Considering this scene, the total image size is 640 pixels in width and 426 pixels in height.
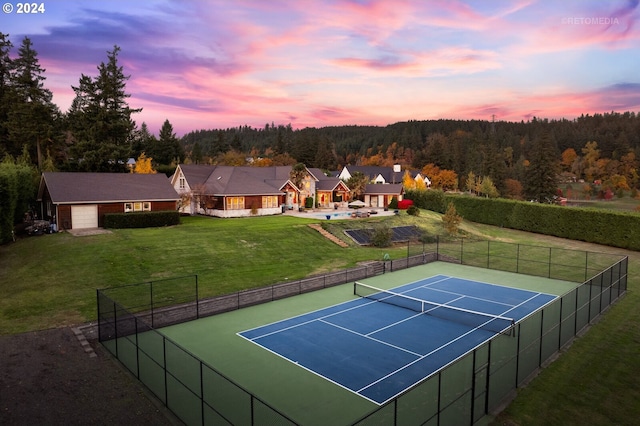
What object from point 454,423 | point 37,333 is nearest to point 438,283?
point 454,423

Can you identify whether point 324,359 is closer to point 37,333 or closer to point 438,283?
point 37,333

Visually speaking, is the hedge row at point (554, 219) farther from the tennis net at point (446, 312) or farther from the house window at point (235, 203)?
the house window at point (235, 203)

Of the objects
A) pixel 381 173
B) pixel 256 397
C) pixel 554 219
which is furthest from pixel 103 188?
pixel 381 173

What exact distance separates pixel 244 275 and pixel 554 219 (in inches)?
1514

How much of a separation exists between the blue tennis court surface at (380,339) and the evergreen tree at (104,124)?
149 feet

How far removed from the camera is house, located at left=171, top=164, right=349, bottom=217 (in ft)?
178

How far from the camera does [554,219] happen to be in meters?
50.3

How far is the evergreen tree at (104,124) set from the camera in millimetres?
56562

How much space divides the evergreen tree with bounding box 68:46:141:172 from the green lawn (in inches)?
645

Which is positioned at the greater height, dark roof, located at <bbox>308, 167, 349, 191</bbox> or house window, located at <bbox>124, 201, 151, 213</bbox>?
dark roof, located at <bbox>308, 167, 349, 191</bbox>

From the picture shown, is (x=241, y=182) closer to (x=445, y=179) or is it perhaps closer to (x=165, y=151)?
(x=165, y=151)

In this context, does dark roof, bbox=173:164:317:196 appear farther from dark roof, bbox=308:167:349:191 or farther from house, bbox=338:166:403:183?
house, bbox=338:166:403:183

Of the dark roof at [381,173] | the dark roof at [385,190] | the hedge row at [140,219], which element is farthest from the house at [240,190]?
the dark roof at [381,173]

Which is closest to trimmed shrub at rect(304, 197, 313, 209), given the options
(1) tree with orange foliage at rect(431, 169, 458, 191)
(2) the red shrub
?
(2) the red shrub
